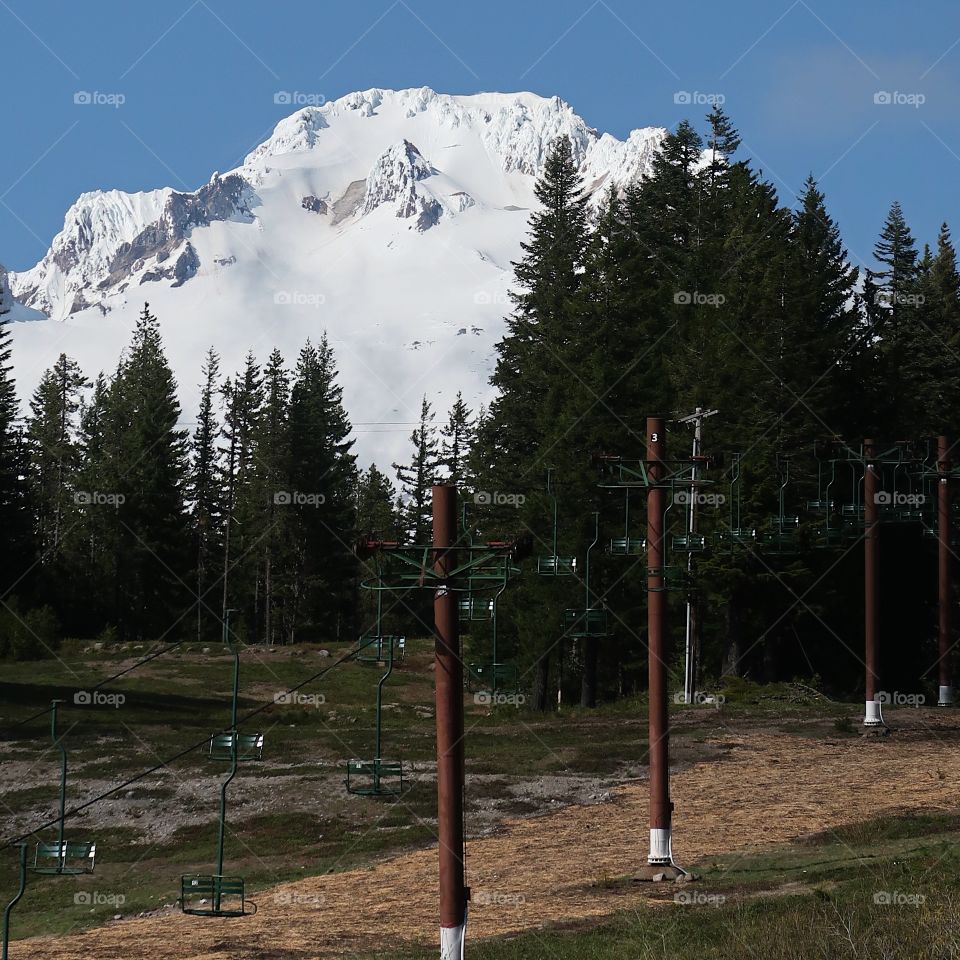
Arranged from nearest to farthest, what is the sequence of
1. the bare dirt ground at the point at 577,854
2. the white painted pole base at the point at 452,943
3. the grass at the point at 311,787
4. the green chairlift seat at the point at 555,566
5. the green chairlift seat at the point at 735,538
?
the white painted pole base at the point at 452,943 < the bare dirt ground at the point at 577,854 < the grass at the point at 311,787 < the green chairlift seat at the point at 555,566 < the green chairlift seat at the point at 735,538

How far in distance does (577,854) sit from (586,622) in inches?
717

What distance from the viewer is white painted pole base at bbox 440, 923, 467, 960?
18844 millimetres

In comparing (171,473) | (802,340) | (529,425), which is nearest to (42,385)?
(171,473)

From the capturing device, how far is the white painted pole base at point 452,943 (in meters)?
18.8

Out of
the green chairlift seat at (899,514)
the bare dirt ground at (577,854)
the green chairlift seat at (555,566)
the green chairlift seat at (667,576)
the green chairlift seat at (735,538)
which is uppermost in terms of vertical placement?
the green chairlift seat at (899,514)

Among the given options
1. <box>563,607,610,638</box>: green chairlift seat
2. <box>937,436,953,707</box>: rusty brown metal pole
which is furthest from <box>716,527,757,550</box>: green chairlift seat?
<box>937,436,953,707</box>: rusty brown metal pole

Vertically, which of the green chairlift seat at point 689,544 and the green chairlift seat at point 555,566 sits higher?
the green chairlift seat at point 689,544

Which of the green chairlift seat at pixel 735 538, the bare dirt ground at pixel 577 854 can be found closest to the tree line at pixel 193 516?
the green chairlift seat at pixel 735 538

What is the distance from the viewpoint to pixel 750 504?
5400cm

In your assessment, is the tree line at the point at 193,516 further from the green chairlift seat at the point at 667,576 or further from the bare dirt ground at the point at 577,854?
the green chairlift seat at the point at 667,576

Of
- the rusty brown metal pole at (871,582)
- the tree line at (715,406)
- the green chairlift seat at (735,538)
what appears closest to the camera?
the green chairlift seat at (735,538)

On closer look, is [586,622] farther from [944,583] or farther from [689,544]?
[944,583]

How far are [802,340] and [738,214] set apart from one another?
1142 centimetres

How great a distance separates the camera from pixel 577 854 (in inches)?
1193
